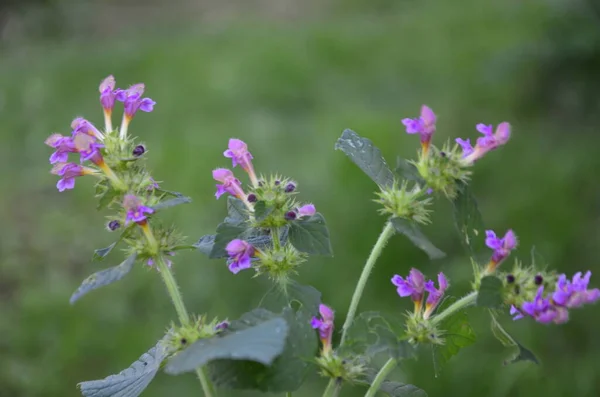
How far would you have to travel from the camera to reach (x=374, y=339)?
2.54 ft

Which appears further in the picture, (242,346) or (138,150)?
(138,150)

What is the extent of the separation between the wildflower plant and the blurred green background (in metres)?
1.71

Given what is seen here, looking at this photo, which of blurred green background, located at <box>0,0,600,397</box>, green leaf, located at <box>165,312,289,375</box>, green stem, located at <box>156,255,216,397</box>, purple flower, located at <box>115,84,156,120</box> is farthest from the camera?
blurred green background, located at <box>0,0,600,397</box>

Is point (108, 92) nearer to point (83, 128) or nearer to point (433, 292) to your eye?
point (83, 128)

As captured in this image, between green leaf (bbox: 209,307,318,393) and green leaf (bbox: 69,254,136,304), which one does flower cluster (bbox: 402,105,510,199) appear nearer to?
green leaf (bbox: 209,307,318,393)

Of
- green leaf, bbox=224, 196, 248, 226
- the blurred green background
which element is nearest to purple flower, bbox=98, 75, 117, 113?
green leaf, bbox=224, 196, 248, 226

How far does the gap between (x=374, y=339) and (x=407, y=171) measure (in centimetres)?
20

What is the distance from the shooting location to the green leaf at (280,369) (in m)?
0.76

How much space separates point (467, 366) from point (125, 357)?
4.22 ft

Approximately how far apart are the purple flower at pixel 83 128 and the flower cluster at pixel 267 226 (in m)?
0.16

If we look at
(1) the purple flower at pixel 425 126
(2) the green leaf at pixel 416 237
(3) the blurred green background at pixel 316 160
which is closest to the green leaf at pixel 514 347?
(2) the green leaf at pixel 416 237

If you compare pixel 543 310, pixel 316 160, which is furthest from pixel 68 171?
pixel 316 160

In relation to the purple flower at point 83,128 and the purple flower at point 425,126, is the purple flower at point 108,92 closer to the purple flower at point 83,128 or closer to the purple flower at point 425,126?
the purple flower at point 83,128

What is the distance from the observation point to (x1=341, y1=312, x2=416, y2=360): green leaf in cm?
75
